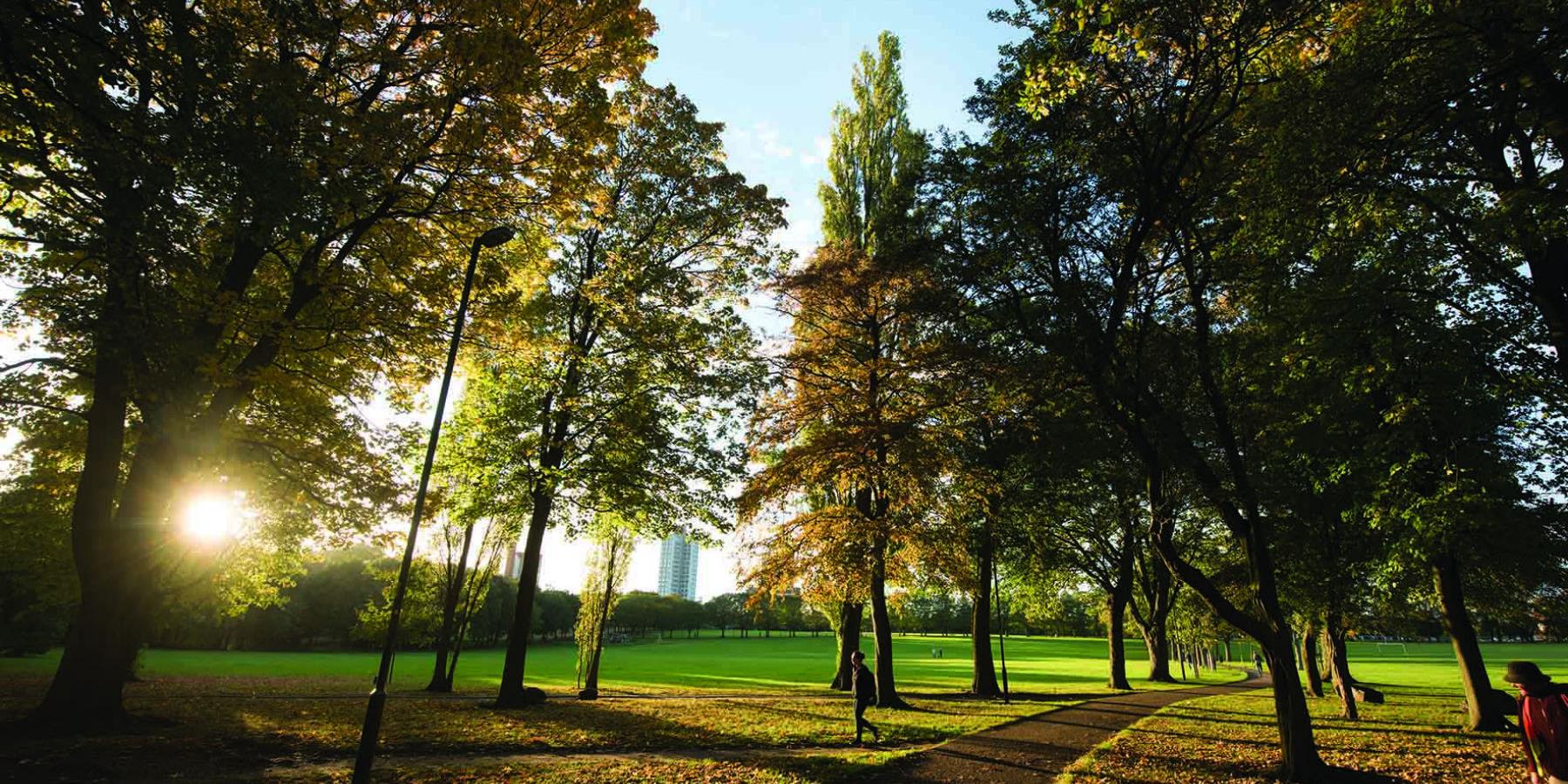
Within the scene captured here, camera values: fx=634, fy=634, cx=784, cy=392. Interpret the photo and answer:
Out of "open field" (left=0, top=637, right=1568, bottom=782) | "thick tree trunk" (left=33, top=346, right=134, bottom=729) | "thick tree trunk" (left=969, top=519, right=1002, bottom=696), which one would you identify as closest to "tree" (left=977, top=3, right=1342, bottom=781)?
"open field" (left=0, top=637, right=1568, bottom=782)

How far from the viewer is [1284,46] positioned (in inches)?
369

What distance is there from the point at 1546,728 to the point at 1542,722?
59 mm

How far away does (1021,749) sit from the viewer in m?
12.0

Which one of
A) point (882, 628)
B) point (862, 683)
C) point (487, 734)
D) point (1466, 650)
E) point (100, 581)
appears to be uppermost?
point (100, 581)

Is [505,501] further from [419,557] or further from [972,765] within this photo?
[419,557]

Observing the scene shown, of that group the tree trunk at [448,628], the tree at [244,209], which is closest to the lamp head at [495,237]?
the tree at [244,209]

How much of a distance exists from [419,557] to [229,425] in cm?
2172

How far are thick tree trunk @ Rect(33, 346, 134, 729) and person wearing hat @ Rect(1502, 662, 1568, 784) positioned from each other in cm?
1933

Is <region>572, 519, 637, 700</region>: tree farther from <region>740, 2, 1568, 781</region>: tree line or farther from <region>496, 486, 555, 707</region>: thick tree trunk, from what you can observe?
<region>740, 2, 1568, 781</region>: tree line

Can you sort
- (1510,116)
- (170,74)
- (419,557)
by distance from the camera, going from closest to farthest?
(170,74)
(1510,116)
(419,557)

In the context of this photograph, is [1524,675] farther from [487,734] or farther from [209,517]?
[209,517]

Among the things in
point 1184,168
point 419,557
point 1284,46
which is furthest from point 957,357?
point 419,557

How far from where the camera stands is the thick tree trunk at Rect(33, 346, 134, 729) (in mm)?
11008

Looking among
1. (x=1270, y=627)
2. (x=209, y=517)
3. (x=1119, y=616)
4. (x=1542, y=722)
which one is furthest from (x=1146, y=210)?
(x=1119, y=616)
